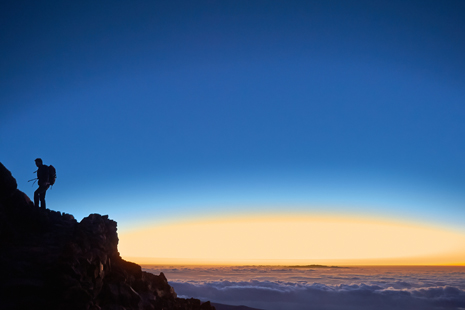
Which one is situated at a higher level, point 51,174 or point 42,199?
point 51,174

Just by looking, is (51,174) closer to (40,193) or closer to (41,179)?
(41,179)

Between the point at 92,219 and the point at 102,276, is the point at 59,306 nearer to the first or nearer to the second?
the point at 102,276

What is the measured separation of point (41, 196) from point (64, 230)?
414 centimetres

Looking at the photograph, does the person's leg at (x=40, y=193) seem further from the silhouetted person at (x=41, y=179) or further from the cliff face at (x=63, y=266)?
the cliff face at (x=63, y=266)

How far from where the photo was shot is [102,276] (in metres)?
13.3

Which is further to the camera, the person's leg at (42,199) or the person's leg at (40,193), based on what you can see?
the person's leg at (42,199)

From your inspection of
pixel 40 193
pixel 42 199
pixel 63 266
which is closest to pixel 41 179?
pixel 40 193

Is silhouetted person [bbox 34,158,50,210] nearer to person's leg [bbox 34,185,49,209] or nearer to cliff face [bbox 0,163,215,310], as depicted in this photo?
person's leg [bbox 34,185,49,209]

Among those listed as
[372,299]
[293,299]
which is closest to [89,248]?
[293,299]

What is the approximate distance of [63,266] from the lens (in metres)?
11.5

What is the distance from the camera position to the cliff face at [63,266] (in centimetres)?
1066

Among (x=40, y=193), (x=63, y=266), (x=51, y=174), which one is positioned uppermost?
(x=51, y=174)

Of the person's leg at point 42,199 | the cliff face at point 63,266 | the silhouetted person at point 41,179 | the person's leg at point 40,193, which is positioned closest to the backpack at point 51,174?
the silhouetted person at point 41,179

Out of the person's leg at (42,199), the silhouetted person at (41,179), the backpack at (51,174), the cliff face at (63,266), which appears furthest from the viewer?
the person's leg at (42,199)
